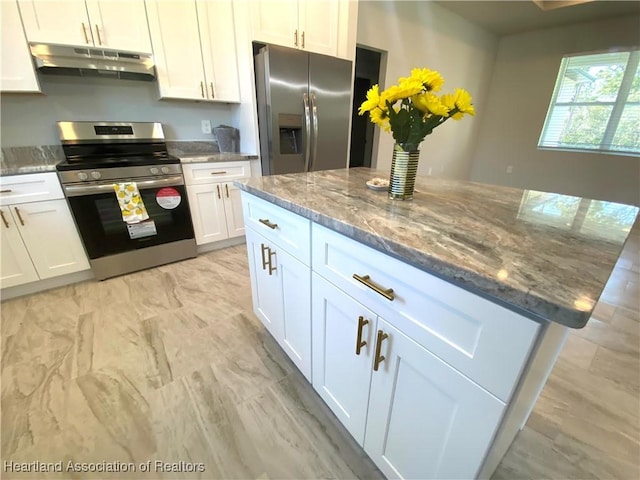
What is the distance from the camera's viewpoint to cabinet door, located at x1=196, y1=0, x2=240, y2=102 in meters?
2.30

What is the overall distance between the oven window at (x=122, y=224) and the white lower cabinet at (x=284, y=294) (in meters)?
1.29

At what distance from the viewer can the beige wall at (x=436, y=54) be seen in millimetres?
3168

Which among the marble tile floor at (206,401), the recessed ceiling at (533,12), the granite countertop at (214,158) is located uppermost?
the recessed ceiling at (533,12)

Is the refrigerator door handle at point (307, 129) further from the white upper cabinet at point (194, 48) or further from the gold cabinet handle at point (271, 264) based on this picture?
the gold cabinet handle at point (271, 264)

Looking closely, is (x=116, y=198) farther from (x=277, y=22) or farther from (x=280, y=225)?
(x=277, y=22)

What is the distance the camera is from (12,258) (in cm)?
188

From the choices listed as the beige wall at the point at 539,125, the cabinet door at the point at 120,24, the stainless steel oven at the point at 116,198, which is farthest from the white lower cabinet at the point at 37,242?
the beige wall at the point at 539,125

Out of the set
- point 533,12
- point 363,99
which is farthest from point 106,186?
point 533,12

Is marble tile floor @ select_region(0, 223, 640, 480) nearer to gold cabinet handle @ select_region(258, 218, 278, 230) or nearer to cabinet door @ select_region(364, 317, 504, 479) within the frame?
cabinet door @ select_region(364, 317, 504, 479)

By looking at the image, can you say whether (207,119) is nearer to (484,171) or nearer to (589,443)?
(589,443)

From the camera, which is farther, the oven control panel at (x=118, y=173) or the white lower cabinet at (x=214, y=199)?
the white lower cabinet at (x=214, y=199)

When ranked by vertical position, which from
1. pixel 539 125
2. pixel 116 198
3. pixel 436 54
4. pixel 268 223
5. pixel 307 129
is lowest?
pixel 116 198

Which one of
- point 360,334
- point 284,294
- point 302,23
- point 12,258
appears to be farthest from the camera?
point 302,23

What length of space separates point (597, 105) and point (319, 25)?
454cm
